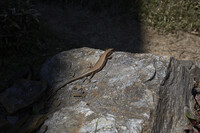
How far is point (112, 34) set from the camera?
19.9ft

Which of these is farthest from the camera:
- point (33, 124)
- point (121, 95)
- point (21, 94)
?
point (21, 94)

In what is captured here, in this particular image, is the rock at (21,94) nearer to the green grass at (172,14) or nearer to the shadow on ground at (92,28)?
the shadow on ground at (92,28)

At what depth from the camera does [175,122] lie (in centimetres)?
304

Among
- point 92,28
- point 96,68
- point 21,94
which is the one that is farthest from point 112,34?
point 21,94

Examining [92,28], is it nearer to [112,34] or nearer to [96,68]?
[112,34]

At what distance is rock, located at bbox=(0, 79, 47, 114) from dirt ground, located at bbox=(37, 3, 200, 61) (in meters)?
2.42

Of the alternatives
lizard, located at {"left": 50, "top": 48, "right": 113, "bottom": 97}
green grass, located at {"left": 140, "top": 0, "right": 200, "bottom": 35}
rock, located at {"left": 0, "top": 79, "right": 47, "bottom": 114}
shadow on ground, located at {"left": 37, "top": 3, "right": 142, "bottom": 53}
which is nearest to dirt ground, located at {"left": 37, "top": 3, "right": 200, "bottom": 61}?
shadow on ground, located at {"left": 37, "top": 3, "right": 142, "bottom": 53}

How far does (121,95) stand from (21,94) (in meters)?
1.16

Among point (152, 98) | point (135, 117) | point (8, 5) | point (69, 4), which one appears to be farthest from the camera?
point (69, 4)

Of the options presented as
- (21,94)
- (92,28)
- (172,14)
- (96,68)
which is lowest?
(21,94)

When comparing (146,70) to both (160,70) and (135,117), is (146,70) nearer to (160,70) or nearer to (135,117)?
(160,70)

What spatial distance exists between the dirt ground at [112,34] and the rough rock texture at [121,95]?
6.38 feet

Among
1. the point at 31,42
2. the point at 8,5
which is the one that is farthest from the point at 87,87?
the point at 8,5

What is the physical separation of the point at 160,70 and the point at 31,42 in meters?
2.89
